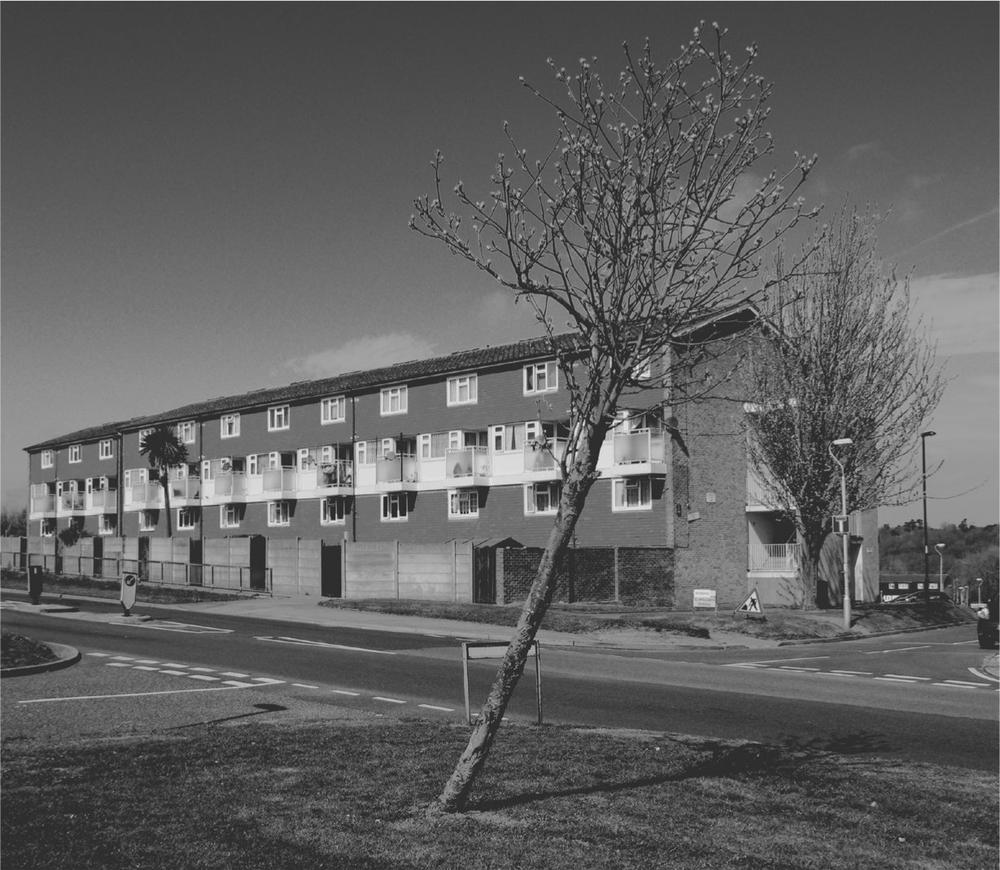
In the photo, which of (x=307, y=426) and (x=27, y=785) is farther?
(x=307, y=426)

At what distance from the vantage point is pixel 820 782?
903cm

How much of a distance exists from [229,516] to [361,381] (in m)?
13.6

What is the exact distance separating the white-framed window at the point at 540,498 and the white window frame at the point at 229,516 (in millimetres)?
22144

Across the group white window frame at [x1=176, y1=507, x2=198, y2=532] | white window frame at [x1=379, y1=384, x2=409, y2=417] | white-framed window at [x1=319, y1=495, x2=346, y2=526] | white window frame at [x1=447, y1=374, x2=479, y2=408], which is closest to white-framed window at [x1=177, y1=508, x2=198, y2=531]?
white window frame at [x1=176, y1=507, x2=198, y2=532]

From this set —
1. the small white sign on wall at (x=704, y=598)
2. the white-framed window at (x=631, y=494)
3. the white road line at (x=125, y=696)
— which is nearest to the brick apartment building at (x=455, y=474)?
the white-framed window at (x=631, y=494)

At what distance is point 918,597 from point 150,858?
5469cm

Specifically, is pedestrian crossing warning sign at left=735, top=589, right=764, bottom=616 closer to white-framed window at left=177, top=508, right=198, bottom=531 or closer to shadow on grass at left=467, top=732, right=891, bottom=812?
shadow on grass at left=467, top=732, right=891, bottom=812

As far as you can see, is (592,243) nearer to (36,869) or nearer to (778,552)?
(36,869)

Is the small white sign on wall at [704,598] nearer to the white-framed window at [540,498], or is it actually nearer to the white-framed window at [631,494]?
the white-framed window at [631,494]

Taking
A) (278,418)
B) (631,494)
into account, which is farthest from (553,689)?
(278,418)

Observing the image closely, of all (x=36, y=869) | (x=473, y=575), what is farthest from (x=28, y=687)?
(x=473, y=575)

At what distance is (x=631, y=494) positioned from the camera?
139 feet

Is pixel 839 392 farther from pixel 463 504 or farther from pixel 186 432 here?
pixel 186 432

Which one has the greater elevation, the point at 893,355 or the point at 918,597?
the point at 893,355
